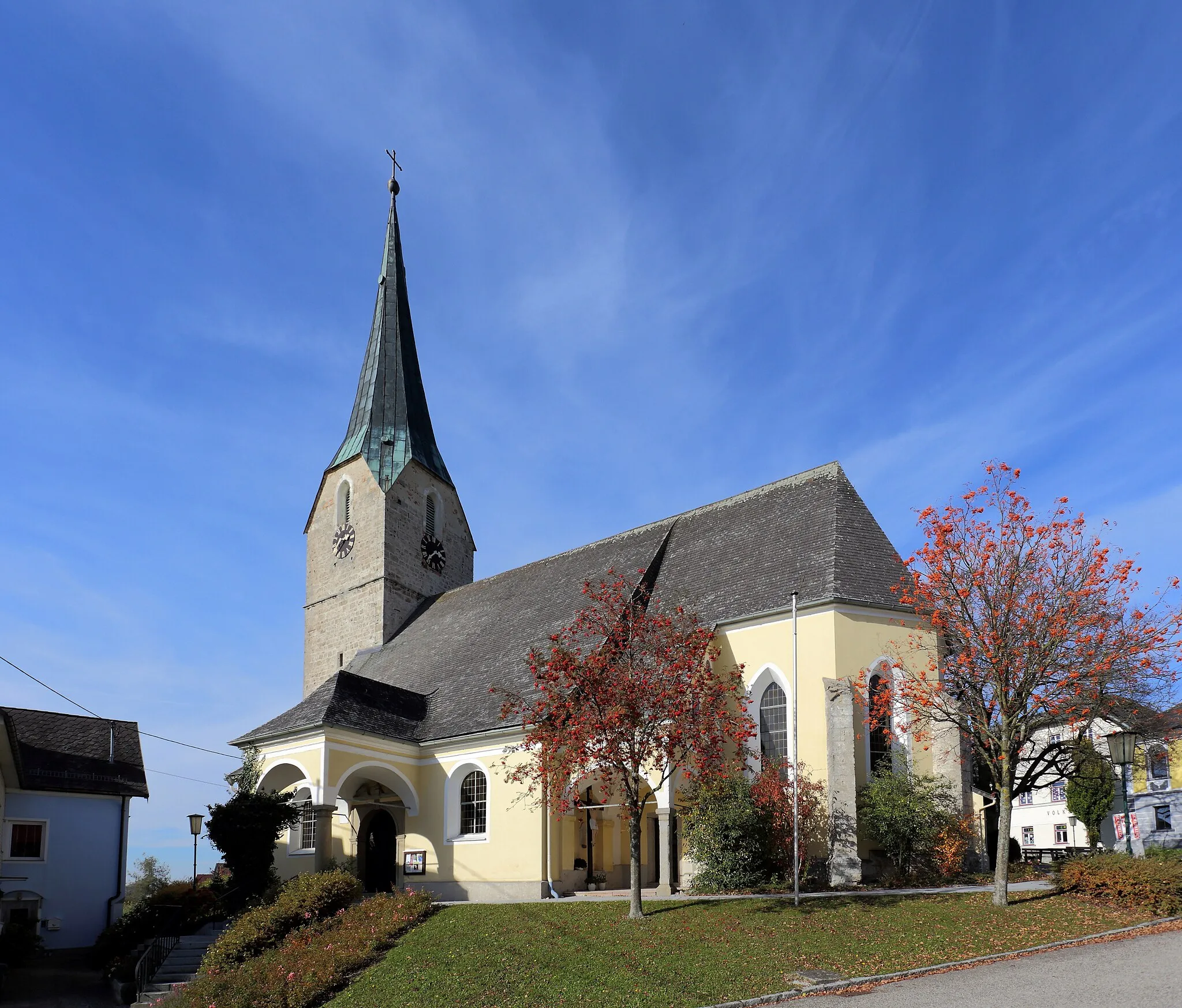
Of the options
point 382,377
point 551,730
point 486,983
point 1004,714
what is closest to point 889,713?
point 1004,714

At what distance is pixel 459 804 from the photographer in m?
25.3

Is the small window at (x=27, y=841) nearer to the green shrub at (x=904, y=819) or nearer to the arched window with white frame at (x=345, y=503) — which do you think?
the arched window with white frame at (x=345, y=503)

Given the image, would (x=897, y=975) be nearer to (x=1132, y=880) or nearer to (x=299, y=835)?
(x=1132, y=880)

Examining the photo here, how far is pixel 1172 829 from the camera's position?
34.9m

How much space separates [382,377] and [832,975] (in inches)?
1344

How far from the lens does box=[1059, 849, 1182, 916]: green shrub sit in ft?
54.0

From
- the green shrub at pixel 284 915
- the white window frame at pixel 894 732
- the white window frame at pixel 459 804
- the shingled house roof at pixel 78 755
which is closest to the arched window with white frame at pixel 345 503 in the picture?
the shingled house roof at pixel 78 755

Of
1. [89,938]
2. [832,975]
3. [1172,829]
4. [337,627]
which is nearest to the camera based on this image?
[832,975]

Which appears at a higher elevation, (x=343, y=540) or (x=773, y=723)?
(x=343, y=540)

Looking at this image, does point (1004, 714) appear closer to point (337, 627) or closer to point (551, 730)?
point (551, 730)

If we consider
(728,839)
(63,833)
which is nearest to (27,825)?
(63,833)

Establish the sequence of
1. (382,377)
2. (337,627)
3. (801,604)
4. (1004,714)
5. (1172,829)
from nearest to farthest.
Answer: (1004,714), (801,604), (1172,829), (337,627), (382,377)

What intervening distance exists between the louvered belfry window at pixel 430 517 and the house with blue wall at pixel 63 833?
15138 mm

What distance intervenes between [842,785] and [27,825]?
69.8 ft
